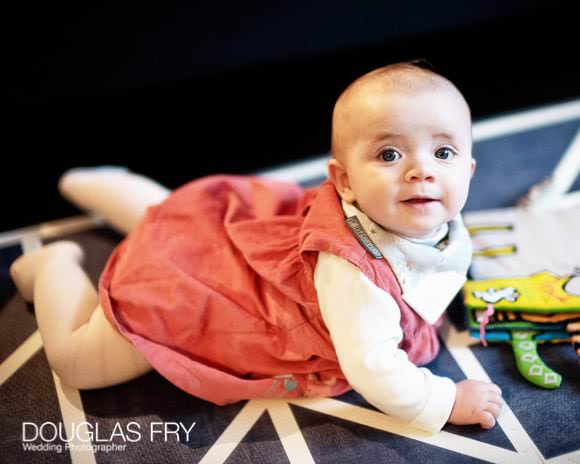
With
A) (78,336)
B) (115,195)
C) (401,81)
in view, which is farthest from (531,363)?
(115,195)

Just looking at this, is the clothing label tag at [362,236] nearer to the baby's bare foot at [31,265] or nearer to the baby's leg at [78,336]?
the baby's leg at [78,336]

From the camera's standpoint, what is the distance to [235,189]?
1026 mm

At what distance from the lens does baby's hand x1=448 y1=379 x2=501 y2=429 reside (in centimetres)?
83

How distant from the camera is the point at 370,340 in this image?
2.44 feet

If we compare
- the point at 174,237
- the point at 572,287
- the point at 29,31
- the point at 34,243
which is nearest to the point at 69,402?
the point at 174,237

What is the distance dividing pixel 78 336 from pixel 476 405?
24.5 inches

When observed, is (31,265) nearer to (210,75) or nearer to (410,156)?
(410,156)

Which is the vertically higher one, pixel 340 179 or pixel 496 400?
pixel 340 179

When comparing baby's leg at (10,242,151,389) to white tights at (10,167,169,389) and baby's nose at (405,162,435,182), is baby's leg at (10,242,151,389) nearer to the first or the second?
white tights at (10,167,169,389)

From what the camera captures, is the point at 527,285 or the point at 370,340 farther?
the point at 527,285

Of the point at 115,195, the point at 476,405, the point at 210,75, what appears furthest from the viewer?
the point at 210,75

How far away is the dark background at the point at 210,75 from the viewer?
4.79 feet

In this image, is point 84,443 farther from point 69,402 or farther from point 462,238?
point 462,238

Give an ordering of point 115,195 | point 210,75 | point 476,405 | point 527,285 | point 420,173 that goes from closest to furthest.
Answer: point 420,173, point 476,405, point 527,285, point 115,195, point 210,75
